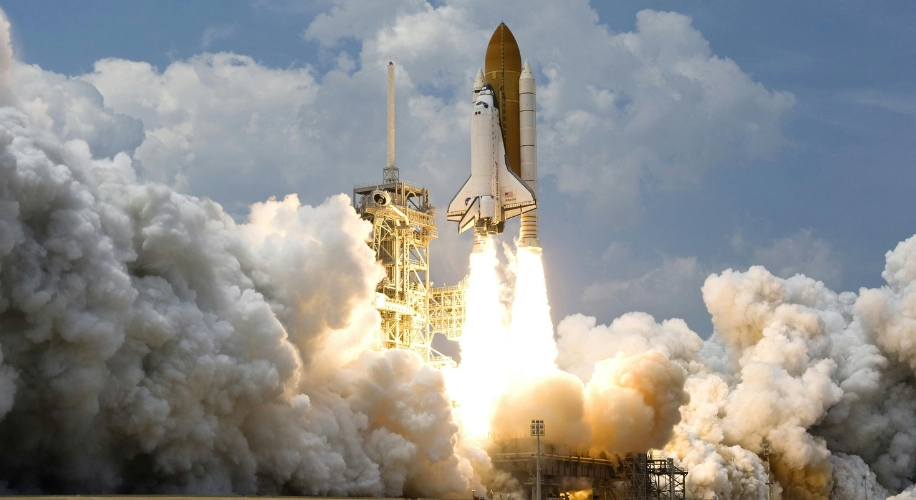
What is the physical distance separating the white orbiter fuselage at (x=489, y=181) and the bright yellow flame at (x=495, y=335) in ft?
5.01

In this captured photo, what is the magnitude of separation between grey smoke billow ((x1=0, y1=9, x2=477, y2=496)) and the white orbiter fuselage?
6640mm

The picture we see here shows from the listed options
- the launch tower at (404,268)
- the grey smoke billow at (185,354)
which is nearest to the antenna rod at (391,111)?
the launch tower at (404,268)

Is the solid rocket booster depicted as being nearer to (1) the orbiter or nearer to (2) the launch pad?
A: (1) the orbiter

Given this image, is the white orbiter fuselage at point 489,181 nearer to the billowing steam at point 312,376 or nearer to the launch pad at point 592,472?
the billowing steam at point 312,376

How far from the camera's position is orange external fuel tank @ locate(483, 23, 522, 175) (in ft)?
197

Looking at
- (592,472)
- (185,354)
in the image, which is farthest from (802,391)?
(185,354)

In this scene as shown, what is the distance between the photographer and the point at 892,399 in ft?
254

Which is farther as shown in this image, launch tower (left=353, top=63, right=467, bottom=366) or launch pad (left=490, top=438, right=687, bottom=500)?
launch tower (left=353, top=63, right=467, bottom=366)

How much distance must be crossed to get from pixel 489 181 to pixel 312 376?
13.2 metres

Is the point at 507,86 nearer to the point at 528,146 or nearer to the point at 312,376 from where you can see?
the point at 528,146

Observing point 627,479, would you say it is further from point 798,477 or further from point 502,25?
point 502,25

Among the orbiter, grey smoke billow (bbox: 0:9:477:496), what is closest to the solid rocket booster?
the orbiter

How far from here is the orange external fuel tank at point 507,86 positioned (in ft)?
197

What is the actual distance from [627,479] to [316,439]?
765 inches
